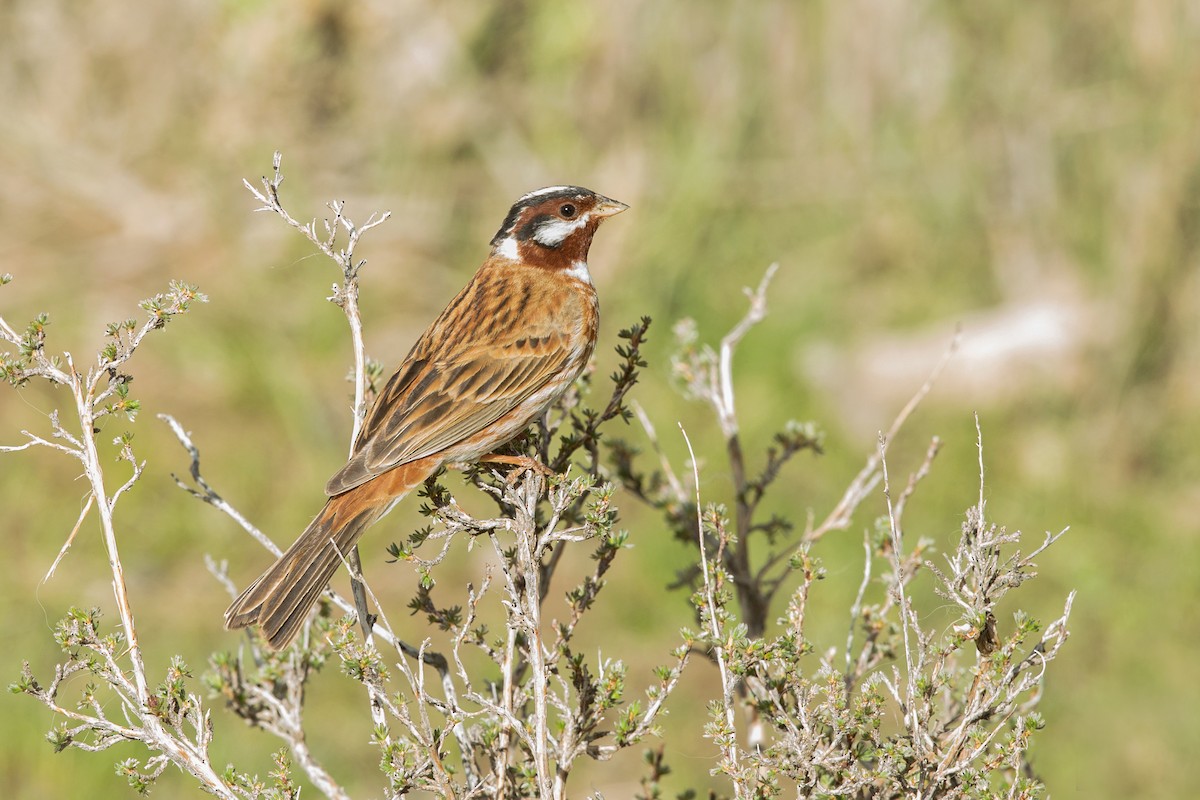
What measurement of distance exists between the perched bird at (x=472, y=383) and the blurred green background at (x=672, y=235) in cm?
256

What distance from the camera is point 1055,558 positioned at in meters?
7.14

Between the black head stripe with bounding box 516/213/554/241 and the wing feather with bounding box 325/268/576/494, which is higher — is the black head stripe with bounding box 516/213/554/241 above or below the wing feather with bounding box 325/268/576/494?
above

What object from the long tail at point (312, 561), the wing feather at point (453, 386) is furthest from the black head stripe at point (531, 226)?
the long tail at point (312, 561)

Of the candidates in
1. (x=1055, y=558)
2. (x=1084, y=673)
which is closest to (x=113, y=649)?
(x=1084, y=673)

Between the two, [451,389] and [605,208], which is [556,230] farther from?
[451,389]

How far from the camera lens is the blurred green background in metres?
7.40

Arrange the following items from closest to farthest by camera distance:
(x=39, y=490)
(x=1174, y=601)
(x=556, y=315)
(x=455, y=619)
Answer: (x=455, y=619) → (x=556, y=315) → (x=1174, y=601) → (x=39, y=490)

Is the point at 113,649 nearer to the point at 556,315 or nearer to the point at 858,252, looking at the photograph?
the point at 556,315

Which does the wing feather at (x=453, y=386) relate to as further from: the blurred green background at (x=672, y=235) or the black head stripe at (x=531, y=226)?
the blurred green background at (x=672, y=235)

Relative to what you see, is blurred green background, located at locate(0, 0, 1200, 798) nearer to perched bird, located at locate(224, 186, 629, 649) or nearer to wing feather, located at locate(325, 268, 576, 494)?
perched bird, located at locate(224, 186, 629, 649)

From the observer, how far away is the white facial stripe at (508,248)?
16.2ft

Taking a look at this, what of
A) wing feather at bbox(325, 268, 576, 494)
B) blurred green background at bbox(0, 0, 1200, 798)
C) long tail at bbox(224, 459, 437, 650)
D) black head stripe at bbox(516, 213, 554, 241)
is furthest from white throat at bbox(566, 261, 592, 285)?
blurred green background at bbox(0, 0, 1200, 798)

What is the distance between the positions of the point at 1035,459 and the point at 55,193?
6410 mm

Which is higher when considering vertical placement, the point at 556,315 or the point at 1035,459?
the point at 1035,459
